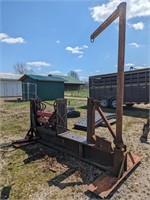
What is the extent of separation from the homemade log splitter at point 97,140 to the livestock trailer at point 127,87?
6.08 meters

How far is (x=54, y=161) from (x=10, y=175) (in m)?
0.83

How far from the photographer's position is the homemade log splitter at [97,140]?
258cm

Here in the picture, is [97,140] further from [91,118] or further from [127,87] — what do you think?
[127,87]

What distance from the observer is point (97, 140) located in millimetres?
3043

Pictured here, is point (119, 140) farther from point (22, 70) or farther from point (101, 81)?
point (22, 70)

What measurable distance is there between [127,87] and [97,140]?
7137 millimetres

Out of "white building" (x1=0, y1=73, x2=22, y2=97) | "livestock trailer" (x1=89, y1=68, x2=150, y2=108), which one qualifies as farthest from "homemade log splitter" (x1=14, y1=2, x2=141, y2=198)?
"white building" (x1=0, y1=73, x2=22, y2=97)

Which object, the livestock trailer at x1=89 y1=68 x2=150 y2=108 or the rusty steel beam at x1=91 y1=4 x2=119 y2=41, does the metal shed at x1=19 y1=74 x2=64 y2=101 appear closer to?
the livestock trailer at x1=89 y1=68 x2=150 y2=108

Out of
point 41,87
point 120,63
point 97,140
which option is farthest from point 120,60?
point 41,87

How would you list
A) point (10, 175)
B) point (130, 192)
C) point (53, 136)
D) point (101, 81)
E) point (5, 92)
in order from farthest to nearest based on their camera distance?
point (5, 92) < point (101, 81) < point (53, 136) < point (10, 175) < point (130, 192)

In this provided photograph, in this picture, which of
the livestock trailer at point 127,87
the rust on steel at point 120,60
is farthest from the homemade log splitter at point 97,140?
the livestock trailer at point 127,87

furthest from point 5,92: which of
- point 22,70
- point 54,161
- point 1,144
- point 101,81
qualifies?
point 22,70

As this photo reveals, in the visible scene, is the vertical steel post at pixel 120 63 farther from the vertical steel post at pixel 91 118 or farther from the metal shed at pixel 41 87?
the metal shed at pixel 41 87

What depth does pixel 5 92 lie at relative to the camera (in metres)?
21.7
